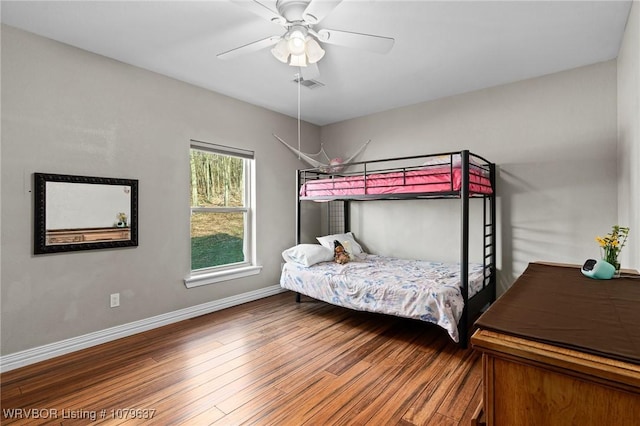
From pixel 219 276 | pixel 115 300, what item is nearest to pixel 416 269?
pixel 219 276

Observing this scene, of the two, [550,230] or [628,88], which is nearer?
[628,88]

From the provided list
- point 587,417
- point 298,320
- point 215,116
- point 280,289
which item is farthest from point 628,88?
point 280,289

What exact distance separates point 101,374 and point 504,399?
8.52 ft

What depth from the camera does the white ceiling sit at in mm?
2105

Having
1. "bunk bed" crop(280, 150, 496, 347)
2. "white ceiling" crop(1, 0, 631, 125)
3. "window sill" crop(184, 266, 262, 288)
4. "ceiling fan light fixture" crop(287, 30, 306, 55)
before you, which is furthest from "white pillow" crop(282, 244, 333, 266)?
"ceiling fan light fixture" crop(287, 30, 306, 55)

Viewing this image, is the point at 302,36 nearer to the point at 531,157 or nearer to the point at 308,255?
the point at 308,255

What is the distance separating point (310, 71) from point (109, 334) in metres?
2.95

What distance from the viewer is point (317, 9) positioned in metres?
1.74

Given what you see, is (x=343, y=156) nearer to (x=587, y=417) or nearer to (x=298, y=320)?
(x=298, y=320)

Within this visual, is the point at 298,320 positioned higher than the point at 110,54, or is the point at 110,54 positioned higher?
the point at 110,54

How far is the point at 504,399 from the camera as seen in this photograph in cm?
82

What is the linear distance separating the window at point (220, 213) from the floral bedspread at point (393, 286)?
0.71 meters

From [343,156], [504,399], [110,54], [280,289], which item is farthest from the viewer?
[343,156]

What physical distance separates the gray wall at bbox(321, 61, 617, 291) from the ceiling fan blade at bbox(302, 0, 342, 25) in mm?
2500
